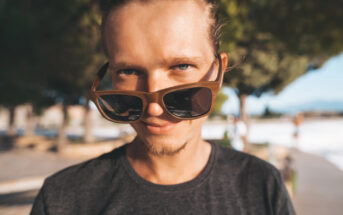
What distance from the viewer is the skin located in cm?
113

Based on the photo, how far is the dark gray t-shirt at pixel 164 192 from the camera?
4.18ft

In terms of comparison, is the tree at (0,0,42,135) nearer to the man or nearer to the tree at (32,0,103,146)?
the tree at (32,0,103,146)

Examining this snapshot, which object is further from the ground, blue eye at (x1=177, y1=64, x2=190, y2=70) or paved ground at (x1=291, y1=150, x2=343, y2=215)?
blue eye at (x1=177, y1=64, x2=190, y2=70)

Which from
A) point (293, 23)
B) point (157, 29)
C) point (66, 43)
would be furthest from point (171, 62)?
point (66, 43)

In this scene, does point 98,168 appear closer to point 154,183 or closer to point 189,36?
point 154,183

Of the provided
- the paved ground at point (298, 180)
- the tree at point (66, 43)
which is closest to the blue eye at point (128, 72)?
the paved ground at point (298, 180)

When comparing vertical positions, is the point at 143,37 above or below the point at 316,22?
below

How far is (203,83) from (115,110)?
48 cm

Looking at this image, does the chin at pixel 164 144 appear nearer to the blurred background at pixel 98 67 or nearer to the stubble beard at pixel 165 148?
the stubble beard at pixel 165 148

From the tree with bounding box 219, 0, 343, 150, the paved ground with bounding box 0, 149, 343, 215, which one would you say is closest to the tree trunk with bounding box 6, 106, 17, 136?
the paved ground with bounding box 0, 149, 343, 215

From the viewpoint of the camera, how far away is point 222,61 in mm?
1385

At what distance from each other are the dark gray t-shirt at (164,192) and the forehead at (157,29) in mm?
650

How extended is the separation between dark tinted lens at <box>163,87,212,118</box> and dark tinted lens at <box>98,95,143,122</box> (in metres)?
0.14

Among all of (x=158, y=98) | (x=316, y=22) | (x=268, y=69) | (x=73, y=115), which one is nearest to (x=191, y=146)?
(x=158, y=98)
